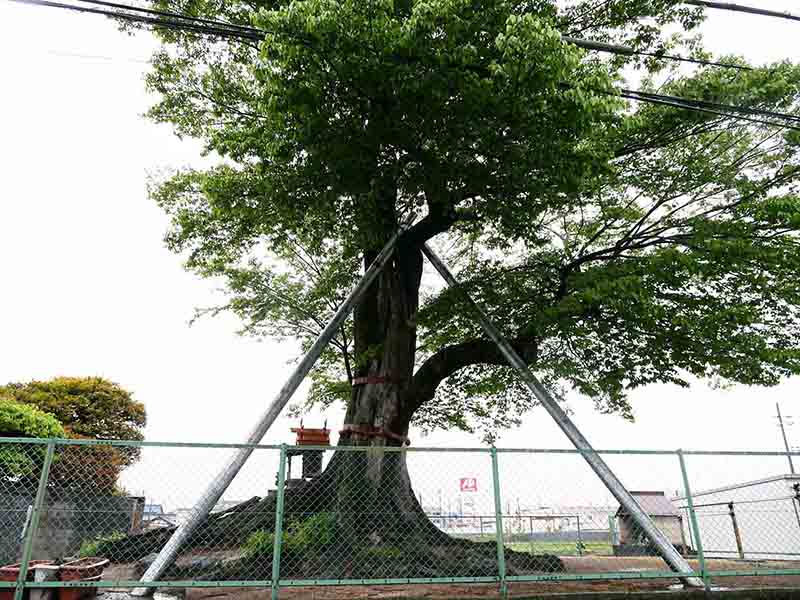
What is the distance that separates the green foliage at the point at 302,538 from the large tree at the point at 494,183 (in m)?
0.47

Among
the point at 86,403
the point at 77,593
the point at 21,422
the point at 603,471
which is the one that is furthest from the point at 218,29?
the point at 86,403

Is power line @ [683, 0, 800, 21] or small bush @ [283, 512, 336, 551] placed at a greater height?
power line @ [683, 0, 800, 21]

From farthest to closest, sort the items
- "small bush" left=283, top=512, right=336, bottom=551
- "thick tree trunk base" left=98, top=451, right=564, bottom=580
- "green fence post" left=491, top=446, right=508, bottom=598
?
"small bush" left=283, top=512, right=336, bottom=551 → "thick tree trunk base" left=98, top=451, right=564, bottom=580 → "green fence post" left=491, top=446, right=508, bottom=598

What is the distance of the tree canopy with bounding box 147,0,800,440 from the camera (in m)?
5.44

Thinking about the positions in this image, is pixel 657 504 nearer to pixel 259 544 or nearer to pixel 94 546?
pixel 259 544

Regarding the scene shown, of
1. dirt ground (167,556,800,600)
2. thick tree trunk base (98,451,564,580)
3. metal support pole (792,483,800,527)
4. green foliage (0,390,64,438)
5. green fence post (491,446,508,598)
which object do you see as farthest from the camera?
metal support pole (792,483,800,527)

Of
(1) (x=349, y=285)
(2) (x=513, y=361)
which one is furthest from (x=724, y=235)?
(1) (x=349, y=285)

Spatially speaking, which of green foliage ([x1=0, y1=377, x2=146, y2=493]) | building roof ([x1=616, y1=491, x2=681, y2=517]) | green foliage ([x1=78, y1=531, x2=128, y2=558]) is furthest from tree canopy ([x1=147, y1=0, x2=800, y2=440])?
green foliage ([x1=0, y1=377, x2=146, y2=493])

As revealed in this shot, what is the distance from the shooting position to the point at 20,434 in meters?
9.66

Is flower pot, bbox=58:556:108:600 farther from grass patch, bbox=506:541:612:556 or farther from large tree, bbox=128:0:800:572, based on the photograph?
grass patch, bbox=506:541:612:556

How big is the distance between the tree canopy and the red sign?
10.9 ft

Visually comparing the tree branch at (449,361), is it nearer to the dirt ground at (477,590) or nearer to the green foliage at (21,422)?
the dirt ground at (477,590)

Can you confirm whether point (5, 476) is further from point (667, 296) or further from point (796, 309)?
point (796, 309)

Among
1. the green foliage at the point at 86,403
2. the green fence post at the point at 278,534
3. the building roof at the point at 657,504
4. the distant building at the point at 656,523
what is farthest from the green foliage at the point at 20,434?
the building roof at the point at 657,504
